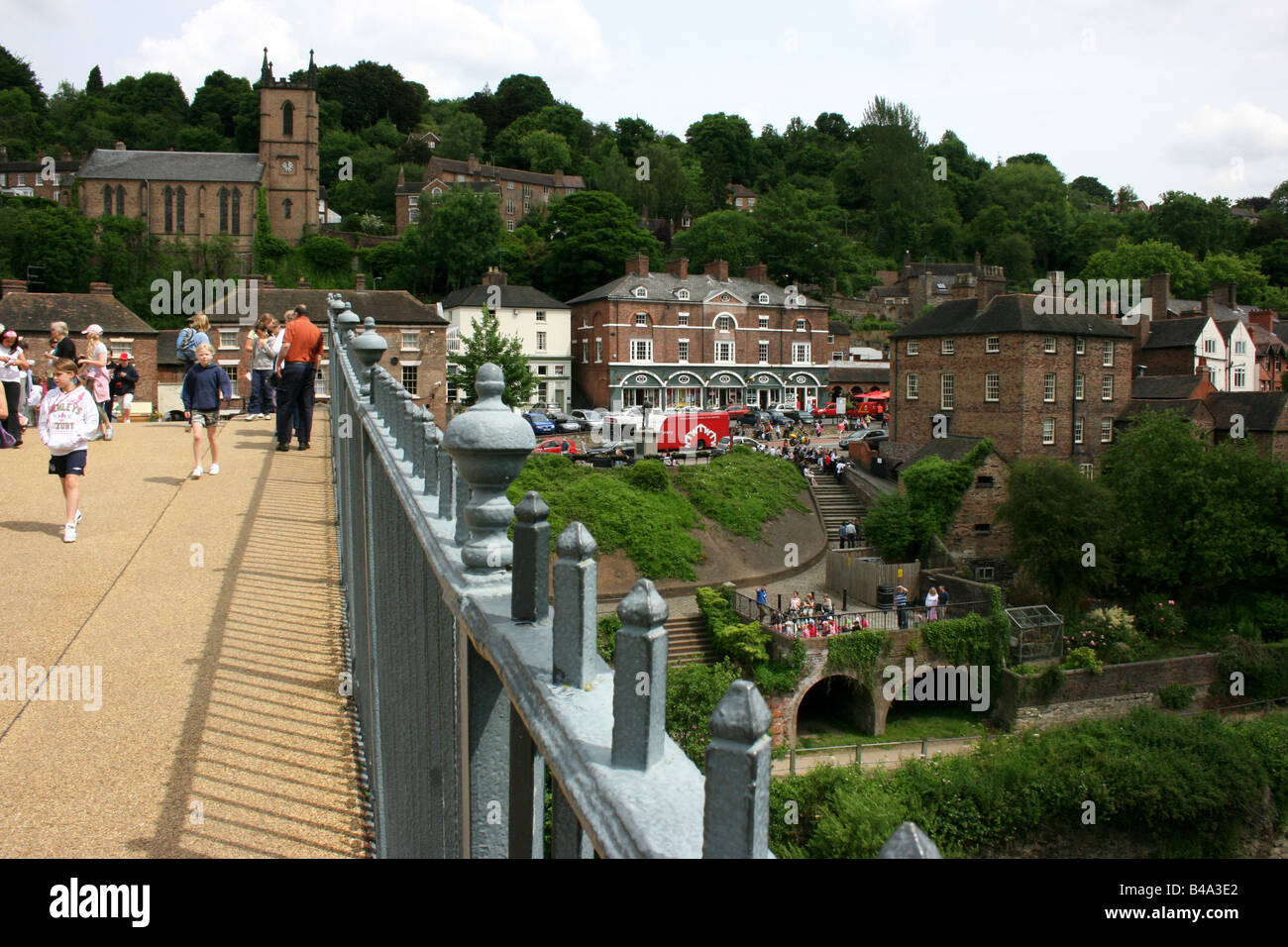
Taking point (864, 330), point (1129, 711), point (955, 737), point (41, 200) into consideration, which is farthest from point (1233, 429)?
point (41, 200)

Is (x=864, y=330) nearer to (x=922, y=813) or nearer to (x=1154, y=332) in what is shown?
(x=1154, y=332)

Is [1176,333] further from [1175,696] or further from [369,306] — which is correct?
[369,306]

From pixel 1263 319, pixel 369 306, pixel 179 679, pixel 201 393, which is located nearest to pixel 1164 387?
pixel 1263 319

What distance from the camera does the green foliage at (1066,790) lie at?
23.9 metres

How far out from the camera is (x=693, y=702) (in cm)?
2545

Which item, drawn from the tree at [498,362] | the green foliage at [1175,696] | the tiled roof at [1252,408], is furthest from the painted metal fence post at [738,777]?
the tiled roof at [1252,408]

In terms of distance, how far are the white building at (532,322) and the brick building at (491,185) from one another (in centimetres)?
2345

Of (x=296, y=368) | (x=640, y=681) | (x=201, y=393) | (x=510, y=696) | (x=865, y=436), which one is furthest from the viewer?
(x=865, y=436)

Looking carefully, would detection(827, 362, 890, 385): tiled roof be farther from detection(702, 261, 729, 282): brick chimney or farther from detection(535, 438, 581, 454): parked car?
detection(535, 438, 581, 454): parked car

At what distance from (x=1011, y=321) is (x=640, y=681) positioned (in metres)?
47.5

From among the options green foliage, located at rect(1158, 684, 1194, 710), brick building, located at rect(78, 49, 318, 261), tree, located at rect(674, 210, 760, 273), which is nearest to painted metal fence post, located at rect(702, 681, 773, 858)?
green foliage, located at rect(1158, 684, 1194, 710)

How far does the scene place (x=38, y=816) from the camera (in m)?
5.29

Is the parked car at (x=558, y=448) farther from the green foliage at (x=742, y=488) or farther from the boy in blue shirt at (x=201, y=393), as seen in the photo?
the boy in blue shirt at (x=201, y=393)

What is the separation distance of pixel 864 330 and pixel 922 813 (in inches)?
2489
